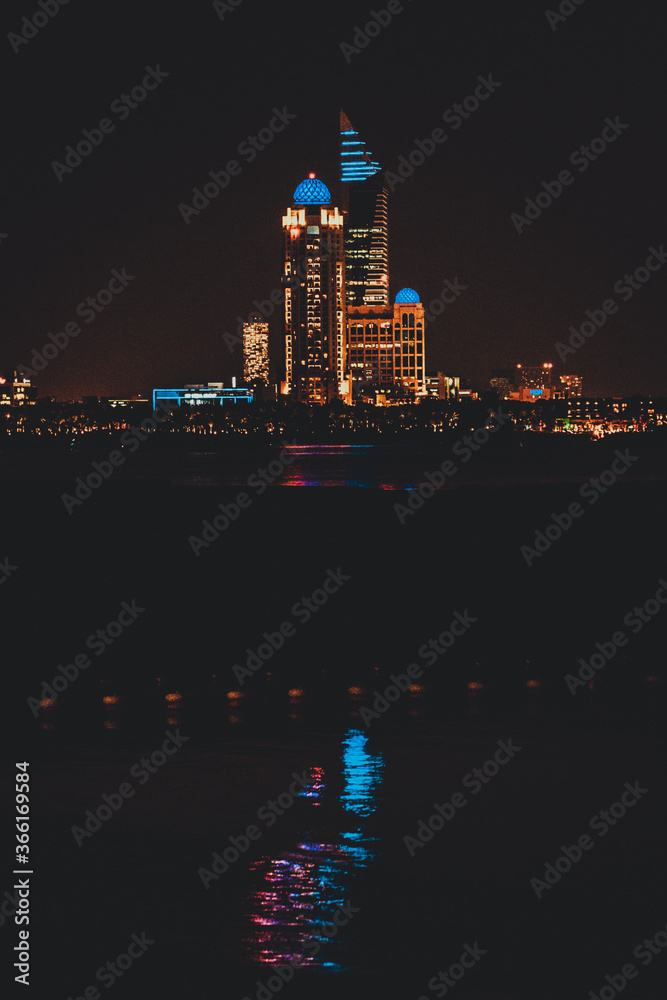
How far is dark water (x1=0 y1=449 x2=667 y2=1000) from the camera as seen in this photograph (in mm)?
10000

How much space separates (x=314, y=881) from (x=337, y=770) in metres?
3.54

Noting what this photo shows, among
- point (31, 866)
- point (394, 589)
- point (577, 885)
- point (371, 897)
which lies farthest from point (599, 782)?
point (394, 589)

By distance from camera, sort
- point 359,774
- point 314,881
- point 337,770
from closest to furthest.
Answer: point 314,881
point 359,774
point 337,770

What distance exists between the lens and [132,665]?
71.0 ft

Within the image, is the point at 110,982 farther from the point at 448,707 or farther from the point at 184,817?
the point at 448,707

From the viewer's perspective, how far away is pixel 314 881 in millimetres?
11352

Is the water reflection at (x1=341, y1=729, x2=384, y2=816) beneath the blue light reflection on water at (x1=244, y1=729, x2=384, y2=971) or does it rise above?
above

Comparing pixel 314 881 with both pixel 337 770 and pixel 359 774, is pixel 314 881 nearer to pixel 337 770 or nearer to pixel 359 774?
pixel 359 774

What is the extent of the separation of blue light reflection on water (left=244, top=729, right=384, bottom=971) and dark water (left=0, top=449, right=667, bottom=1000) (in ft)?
0.10

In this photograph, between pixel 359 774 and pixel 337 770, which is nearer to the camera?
pixel 359 774

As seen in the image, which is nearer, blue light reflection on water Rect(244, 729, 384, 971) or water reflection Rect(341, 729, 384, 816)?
blue light reflection on water Rect(244, 729, 384, 971)

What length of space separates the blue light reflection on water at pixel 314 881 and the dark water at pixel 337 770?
0.10ft

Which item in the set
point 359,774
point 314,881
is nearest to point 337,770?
point 359,774

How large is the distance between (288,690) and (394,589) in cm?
971
